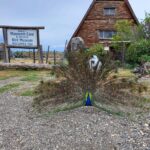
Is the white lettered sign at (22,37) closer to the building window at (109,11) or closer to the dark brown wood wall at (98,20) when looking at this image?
the dark brown wood wall at (98,20)

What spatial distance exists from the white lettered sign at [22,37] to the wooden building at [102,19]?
Answer: 1182 cm

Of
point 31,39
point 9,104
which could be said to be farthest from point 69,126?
point 31,39

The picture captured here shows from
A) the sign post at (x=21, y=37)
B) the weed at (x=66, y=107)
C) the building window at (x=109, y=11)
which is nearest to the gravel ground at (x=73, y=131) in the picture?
the weed at (x=66, y=107)

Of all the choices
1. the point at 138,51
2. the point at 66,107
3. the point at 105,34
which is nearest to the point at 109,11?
the point at 105,34

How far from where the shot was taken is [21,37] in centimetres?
1576

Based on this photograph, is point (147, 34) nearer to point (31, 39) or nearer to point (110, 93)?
point (31, 39)

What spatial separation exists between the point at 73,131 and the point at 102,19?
926 inches

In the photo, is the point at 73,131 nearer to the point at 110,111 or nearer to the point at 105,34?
the point at 110,111

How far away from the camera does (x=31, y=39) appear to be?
15680mm

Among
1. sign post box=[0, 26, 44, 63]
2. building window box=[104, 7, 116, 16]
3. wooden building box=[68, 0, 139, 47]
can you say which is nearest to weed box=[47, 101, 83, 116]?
sign post box=[0, 26, 44, 63]

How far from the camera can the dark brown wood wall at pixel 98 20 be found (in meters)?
27.4

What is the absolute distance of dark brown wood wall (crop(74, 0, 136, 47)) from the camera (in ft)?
90.0

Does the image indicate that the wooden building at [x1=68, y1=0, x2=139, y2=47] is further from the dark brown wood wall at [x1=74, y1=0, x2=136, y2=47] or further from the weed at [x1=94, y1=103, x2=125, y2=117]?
the weed at [x1=94, y1=103, x2=125, y2=117]

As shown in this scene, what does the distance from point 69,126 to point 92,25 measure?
75.6 ft
